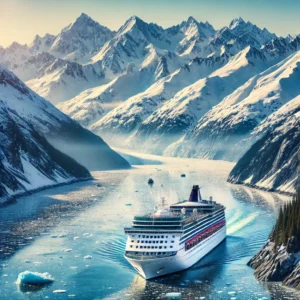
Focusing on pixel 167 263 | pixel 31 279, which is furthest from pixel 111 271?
pixel 31 279

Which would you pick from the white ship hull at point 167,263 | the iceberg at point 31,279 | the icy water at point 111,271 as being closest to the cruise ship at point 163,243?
the white ship hull at point 167,263

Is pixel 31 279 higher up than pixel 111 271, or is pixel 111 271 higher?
pixel 111 271

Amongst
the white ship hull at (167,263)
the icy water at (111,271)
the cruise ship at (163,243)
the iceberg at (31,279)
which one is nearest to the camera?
the icy water at (111,271)

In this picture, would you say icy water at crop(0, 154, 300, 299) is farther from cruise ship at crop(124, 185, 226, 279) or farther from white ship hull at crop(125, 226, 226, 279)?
cruise ship at crop(124, 185, 226, 279)

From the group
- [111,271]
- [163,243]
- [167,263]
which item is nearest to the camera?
[167,263]

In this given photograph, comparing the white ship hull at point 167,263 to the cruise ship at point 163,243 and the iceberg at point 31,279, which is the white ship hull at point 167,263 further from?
the iceberg at point 31,279

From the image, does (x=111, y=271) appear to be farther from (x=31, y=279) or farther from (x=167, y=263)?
(x=31, y=279)

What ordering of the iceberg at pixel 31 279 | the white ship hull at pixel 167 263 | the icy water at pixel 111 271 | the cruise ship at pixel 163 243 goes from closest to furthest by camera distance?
the icy water at pixel 111 271 → the iceberg at pixel 31 279 → the white ship hull at pixel 167 263 → the cruise ship at pixel 163 243

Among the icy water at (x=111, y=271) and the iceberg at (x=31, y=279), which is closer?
the icy water at (x=111, y=271)

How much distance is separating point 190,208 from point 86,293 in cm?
5419

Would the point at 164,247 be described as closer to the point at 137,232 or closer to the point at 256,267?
the point at 137,232

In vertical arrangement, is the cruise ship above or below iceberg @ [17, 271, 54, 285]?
above

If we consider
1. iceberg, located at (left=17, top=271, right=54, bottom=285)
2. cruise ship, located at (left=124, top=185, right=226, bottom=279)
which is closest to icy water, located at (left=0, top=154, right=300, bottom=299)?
iceberg, located at (left=17, top=271, right=54, bottom=285)

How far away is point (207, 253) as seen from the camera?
6526 inches
